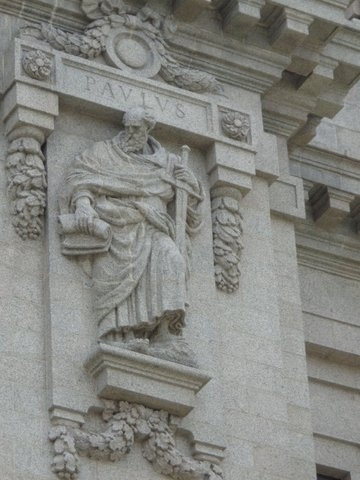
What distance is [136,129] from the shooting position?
26.0 meters

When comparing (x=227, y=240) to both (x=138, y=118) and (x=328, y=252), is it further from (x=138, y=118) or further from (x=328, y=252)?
(x=328, y=252)

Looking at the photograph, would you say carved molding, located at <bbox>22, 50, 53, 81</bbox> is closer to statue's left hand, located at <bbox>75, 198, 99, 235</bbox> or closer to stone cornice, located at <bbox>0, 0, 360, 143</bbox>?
stone cornice, located at <bbox>0, 0, 360, 143</bbox>

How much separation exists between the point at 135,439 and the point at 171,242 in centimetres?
242

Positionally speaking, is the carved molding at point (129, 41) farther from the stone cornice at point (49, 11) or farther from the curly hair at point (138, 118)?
the curly hair at point (138, 118)

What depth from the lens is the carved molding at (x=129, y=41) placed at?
2648 centimetres

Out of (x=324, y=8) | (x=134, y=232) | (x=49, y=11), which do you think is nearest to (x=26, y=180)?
(x=134, y=232)

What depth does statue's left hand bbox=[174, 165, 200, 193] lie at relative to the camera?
2597 cm

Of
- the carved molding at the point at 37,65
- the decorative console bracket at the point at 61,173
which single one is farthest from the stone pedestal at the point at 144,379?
the carved molding at the point at 37,65

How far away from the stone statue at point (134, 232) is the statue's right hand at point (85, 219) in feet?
0.04

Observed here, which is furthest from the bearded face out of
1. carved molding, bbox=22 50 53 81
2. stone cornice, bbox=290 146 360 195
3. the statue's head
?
stone cornice, bbox=290 146 360 195

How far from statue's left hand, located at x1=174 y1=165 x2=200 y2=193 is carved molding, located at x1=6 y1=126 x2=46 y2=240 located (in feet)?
5.22

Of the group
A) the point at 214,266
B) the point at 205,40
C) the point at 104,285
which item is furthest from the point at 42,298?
the point at 205,40

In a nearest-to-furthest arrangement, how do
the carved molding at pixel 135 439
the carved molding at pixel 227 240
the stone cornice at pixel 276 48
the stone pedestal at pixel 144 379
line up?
1. the carved molding at pixel 135 439
2. the stone pedestal at pixel 144 379
3. the carved molding at pixel 227 240
4. the stone cornice at pixel 276 48

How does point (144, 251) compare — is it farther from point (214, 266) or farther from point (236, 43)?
point (236, 43)
